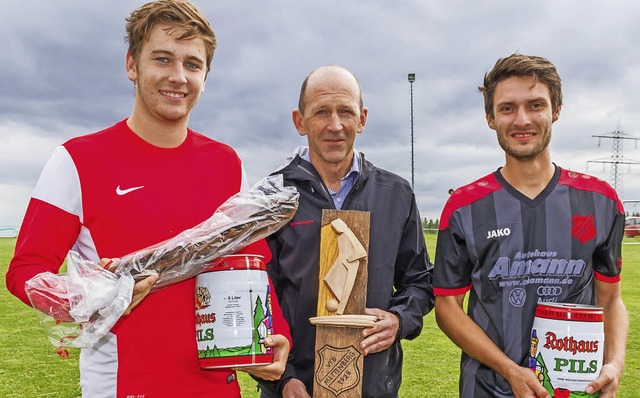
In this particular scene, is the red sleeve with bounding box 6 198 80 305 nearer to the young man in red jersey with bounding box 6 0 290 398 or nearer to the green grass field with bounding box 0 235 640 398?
the young man in red jersey with bounding box 6 0 290 398

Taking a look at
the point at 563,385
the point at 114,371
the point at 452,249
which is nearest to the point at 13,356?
the point at 114,371

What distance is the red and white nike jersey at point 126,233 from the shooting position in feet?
6.49

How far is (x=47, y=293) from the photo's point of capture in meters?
1.78

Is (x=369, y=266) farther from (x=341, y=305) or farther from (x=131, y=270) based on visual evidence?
(x=131, y=270)

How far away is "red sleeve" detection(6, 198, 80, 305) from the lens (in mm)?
1901

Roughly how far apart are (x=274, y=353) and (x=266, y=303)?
0.67 feet

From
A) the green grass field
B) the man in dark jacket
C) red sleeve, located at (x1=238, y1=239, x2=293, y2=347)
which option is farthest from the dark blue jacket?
the green grass field

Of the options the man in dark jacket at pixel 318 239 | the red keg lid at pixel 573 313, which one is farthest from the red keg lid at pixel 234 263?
the red keg lid at pixel 573 313

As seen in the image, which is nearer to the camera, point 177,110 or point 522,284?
point 177,110

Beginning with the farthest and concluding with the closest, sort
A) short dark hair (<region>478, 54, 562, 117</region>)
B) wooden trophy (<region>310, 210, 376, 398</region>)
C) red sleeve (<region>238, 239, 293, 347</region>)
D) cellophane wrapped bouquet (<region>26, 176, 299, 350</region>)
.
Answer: short dark hair (<region>478, 54, 562, 117</region>) → wooden trophy (<region>310, 210, 376, 398</region>) → red sleeve (<region>238, 239, 293, 347</region>) → cellophane wrapped bouquet (<region>26, 176, 299, 350</region>)

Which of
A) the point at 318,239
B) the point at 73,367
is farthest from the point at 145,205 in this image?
the point at 73,367

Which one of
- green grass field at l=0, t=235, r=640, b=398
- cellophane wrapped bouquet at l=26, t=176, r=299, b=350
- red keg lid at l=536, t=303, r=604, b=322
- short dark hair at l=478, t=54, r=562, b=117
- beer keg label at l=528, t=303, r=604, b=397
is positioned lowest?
green grass field at l=0, t=235, r=640, b=398

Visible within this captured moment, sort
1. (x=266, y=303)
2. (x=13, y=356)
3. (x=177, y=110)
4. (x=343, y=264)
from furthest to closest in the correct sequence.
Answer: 1. (x=13, y=356)
2. (x=343, y=264)
3. (x=177, y=110)
4. (x=266, y=303)

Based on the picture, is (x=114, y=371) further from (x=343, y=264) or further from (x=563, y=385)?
(x=563, y=385)
